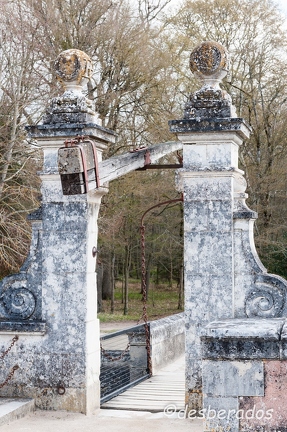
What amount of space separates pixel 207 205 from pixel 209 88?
3.92ft

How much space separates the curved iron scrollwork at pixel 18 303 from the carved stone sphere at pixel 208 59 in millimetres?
2909

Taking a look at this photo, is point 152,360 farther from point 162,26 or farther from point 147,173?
point 162,26

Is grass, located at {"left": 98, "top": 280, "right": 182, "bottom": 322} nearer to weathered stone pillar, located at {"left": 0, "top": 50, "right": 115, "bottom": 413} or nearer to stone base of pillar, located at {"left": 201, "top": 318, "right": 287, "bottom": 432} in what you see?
weathered stone pillar, located at {"left": 0, "top": 50, "right": 115, "bottom": 413}

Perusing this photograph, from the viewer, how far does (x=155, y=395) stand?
28.0 feet

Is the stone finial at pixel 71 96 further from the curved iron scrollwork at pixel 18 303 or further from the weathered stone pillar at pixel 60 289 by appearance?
the curved iron scrollwork at pixel 18 303

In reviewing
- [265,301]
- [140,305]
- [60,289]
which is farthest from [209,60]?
[140,305]

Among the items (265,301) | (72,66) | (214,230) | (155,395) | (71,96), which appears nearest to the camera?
(265,301)

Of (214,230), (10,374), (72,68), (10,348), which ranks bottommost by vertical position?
(10,374)

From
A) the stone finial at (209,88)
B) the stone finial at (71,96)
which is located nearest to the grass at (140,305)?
the stone finial at (71,96)

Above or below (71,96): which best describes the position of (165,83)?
above

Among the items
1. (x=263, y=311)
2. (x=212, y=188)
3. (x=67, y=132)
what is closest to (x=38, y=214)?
(x=67, y=132)

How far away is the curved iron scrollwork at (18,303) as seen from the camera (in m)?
7.36

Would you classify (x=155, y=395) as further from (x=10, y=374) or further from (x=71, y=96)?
(x=71, y=96)

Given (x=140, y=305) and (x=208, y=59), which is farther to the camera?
(x=140, y=305)
